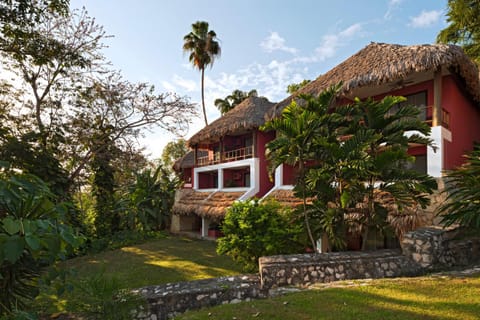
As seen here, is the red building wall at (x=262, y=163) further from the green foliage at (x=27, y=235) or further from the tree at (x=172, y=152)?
the tree at (x=172, y=152)

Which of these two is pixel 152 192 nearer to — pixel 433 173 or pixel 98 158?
pixel 98 158

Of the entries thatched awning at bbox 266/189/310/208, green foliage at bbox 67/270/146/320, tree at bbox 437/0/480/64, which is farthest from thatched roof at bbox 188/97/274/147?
tree at bbox 437/0/480/64

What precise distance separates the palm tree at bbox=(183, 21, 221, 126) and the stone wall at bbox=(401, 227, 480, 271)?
68.9 ft

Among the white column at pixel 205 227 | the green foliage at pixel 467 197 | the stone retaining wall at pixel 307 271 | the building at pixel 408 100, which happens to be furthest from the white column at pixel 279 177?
the green foliage at pixel 467 197

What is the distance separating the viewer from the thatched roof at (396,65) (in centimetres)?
820

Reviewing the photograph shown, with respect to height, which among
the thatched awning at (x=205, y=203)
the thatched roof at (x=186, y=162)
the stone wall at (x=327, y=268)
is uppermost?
the thatched roof at (x=186, y=162)

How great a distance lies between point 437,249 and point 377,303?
137 inches

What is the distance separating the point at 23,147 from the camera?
597 cm

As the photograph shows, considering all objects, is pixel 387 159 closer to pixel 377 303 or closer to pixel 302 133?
pixel 302 133

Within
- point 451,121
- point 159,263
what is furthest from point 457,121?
point 159,263

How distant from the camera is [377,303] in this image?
14.9ft

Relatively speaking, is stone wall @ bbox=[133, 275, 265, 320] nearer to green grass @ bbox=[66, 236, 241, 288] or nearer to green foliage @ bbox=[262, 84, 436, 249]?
green grass @ bbox=[66, 236, 241, 288]

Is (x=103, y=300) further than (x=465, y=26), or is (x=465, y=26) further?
(x=465, y=26)

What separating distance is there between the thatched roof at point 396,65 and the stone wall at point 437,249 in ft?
15.9
